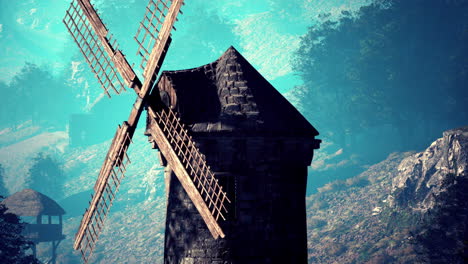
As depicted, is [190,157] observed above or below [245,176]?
above

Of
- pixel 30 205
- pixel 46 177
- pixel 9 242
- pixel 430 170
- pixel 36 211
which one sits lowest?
pixel 9 242

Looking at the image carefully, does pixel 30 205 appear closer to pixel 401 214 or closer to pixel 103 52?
pixel 103 52

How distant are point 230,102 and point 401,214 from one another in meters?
28.5

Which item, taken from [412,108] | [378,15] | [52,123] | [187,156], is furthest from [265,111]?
[52,123]

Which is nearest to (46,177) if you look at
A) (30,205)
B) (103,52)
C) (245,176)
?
(30,205)

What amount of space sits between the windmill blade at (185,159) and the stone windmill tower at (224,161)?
0.02 metres

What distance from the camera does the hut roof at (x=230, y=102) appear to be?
26.0 feet

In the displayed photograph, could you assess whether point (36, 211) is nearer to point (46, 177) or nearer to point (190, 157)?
point (190, 157)

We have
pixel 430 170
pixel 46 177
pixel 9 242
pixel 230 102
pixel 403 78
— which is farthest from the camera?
pixel 46 177

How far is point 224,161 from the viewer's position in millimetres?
7859

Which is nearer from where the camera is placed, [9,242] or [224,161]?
[224,161]

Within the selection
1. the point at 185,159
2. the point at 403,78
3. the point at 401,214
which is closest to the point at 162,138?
the point at 185,159

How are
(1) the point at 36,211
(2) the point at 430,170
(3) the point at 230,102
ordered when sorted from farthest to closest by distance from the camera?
1. (2) the point at 430,170
2. (1) the point at 36,211
3. (3) the point at 230,102

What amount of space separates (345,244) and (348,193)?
1121 cm
